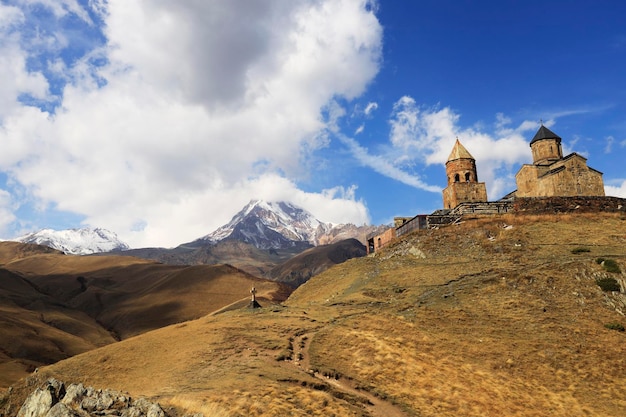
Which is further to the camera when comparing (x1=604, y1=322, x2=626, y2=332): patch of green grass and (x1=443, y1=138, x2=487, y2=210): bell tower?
(x1=443, y1=138, x2=487, y2=210): bell tower

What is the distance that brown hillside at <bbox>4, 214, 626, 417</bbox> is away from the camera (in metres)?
20.6

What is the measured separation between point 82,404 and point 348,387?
12.3 m

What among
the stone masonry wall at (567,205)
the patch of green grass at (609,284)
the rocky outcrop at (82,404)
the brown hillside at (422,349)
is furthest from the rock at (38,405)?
the stone masonry wall at (567,205)

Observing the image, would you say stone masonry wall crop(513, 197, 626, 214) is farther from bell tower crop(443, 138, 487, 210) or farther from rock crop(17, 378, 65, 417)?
rock crop(17, 378, 65, 417)

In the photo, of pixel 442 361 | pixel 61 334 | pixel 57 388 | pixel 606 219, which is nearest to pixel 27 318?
pixel 61 334

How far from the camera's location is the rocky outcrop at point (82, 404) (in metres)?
16.7

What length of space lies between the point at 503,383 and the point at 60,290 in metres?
125

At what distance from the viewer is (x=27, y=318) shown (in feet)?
252

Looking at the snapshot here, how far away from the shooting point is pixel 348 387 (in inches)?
883

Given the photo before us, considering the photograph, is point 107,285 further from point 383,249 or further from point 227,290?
point 383,249

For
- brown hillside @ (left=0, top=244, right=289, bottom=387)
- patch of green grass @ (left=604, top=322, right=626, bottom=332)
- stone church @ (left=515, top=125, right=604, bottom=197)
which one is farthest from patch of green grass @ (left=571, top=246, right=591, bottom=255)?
brown hillside @ (left=0, top=244, right=289, bottom=387)

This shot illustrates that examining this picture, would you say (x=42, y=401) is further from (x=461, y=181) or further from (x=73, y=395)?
(x=461, y=181)

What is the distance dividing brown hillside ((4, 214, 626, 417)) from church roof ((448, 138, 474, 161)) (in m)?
22.6

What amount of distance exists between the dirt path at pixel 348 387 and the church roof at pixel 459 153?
44088 millimetres
